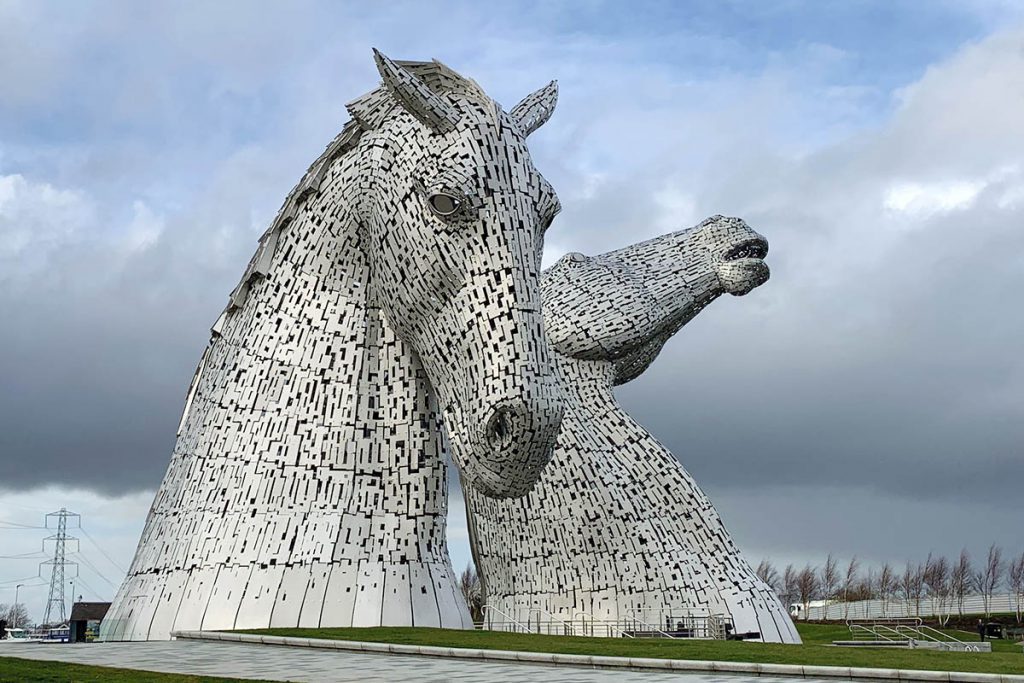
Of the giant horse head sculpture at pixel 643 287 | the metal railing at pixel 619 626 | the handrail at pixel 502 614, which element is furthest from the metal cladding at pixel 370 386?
the giant horse head sculpture at pixel 643 287

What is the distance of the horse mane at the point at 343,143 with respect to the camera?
773 centimetres

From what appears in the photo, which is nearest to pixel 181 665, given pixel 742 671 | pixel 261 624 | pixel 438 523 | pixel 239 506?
pixel 261 624

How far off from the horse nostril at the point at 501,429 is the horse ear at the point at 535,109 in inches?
86.4

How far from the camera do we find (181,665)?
23.7 ft

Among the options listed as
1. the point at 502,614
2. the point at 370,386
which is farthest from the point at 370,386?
the point at 502,614

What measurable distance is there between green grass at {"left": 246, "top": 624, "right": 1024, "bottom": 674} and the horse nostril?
1.77m

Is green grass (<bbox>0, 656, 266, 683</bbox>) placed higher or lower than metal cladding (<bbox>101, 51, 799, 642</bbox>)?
lower

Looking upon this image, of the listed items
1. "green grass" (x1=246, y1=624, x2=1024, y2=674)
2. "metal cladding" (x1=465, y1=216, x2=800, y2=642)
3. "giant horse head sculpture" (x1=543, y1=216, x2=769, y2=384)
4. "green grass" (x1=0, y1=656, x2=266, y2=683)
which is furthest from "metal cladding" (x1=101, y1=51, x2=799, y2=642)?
"giant horse head sculpture" (x1=543, y1=216, x2=769, y2=384)

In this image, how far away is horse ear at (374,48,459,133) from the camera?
7273mm

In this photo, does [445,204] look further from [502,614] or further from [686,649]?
[502,614]

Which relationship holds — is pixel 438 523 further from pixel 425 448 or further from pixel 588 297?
pixel 588 297

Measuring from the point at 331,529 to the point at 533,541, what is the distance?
11.1 meters

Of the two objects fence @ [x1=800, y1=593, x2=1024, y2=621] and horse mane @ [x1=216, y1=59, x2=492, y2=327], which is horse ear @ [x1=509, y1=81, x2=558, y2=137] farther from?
fence @ [x1=800, y1=593, x2=1024, y2=621]

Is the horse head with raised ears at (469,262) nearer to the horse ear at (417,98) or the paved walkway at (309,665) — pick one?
the horse ear at (417,98)
